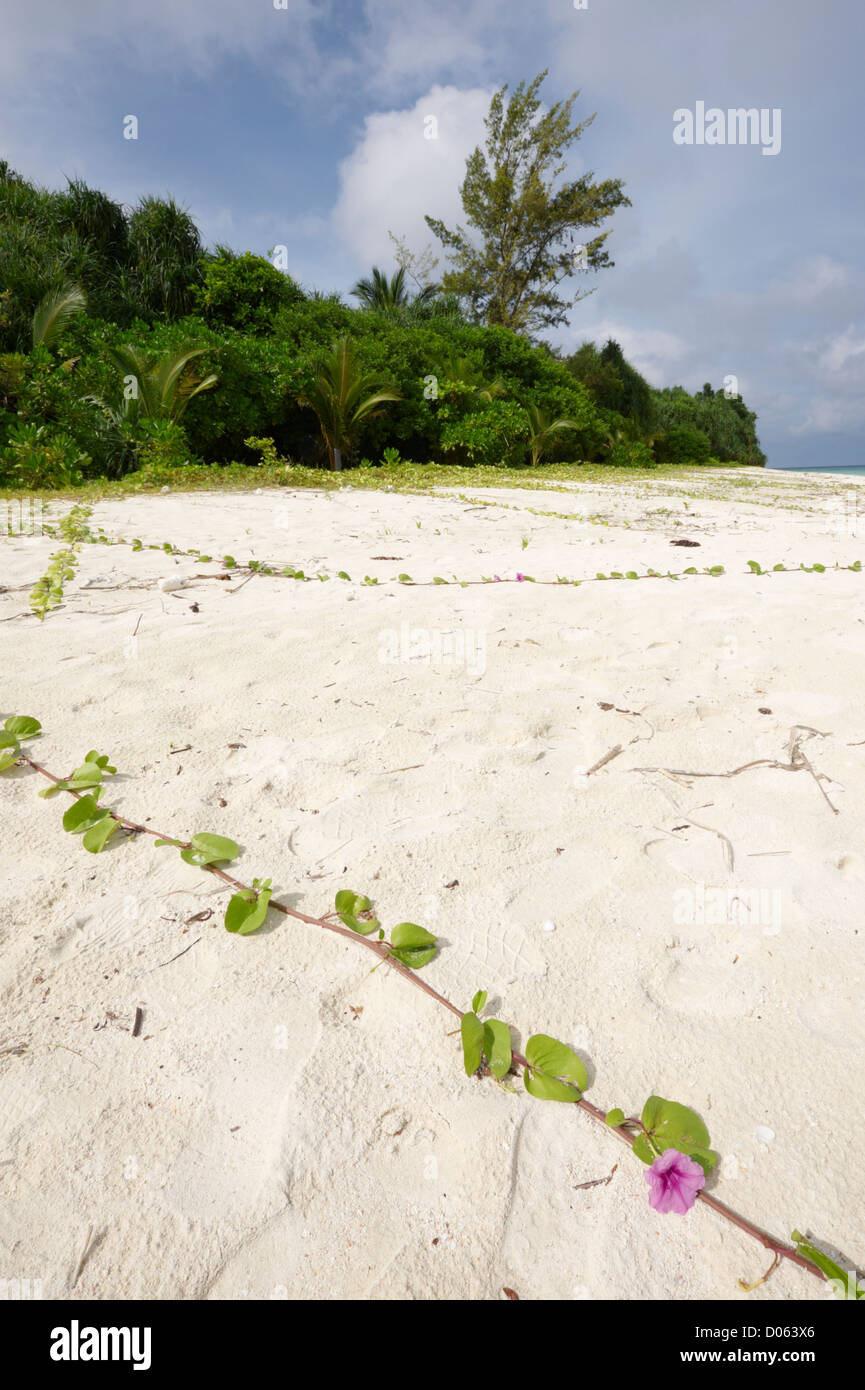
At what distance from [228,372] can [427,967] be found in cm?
993

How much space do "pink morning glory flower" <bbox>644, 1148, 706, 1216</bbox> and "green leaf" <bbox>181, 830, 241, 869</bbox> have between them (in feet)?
2.91

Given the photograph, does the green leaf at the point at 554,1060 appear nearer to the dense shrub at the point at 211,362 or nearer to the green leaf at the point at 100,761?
the green leaf at the point at 100,761

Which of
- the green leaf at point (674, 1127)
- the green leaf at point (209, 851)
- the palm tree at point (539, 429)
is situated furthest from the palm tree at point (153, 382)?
the green leaf at point (674, 1127)

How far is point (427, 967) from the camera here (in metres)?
1.13

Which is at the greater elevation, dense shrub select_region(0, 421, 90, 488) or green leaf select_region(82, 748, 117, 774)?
dense shrub select_region(0, 421, 90, 488)

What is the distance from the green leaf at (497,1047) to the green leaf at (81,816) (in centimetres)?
97

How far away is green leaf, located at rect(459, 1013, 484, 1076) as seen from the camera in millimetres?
944

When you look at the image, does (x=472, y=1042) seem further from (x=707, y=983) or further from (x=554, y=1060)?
(x=707, y=983)

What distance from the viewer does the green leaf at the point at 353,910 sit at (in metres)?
1.19

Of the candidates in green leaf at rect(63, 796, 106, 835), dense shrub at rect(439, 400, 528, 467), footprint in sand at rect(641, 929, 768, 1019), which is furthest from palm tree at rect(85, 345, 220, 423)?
footprint in sand at rect(641, 929, 768, 1019)

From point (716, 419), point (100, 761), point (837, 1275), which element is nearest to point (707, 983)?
point (837, 1275)

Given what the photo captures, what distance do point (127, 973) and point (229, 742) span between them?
76 centimetres

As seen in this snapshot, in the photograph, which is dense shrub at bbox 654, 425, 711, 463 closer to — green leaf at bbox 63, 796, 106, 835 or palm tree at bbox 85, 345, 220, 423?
palm tree at bbox 85, 345, 220, 423

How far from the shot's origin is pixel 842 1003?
41.6 inches
